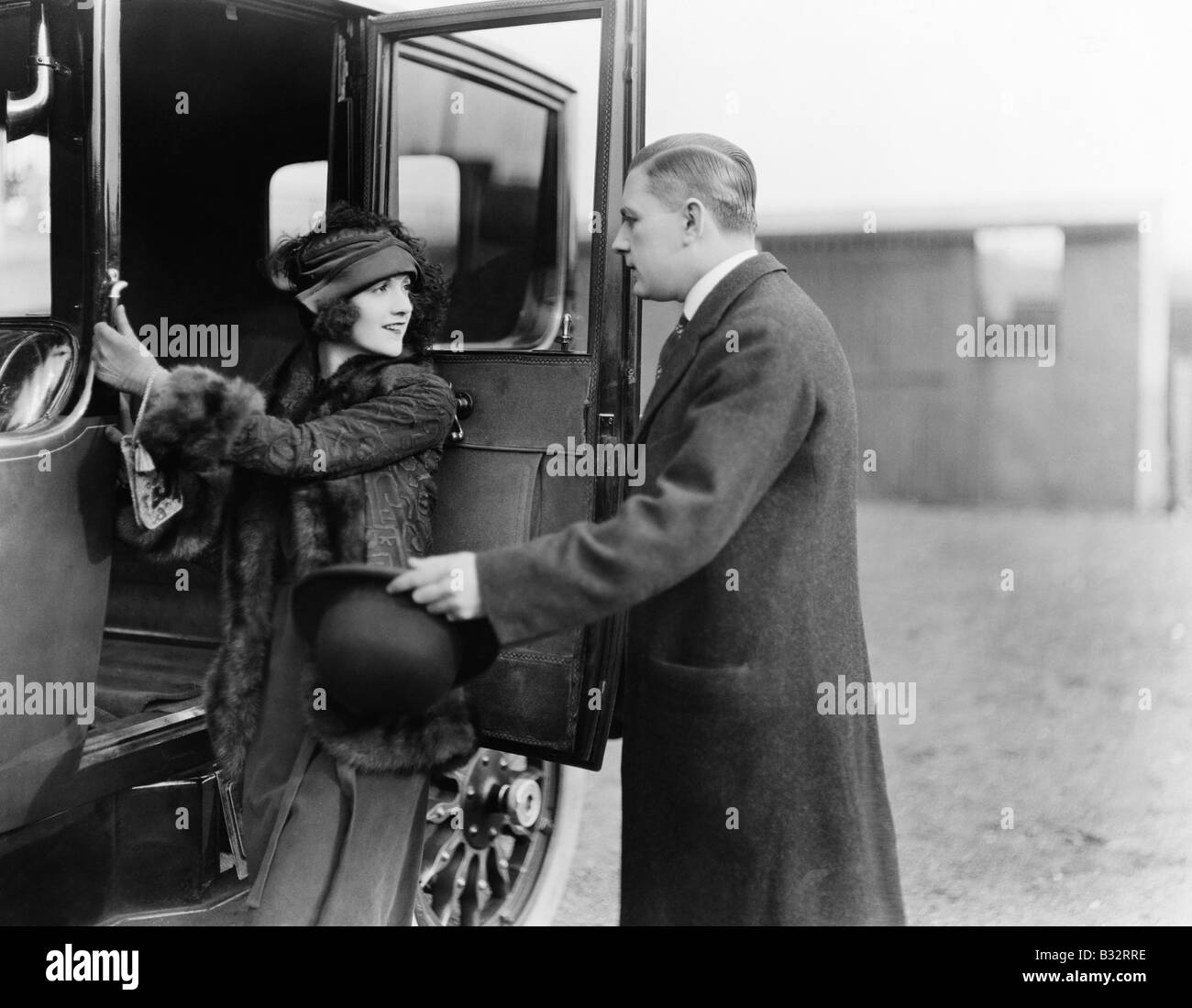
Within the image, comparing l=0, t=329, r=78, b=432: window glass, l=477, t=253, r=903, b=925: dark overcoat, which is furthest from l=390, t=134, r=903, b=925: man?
l=0, t=329, r=78, b=432: window glass

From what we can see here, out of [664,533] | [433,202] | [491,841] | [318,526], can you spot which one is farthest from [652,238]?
[491,841]

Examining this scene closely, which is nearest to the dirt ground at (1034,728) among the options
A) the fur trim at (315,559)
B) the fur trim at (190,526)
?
the fur trim at (315,559)

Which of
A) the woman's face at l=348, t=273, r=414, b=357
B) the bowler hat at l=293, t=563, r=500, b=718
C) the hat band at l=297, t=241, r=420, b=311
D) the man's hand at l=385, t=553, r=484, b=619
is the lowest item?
the bowler hat at l=293, t=563, r=500, b=718

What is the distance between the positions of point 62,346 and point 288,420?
50 cm

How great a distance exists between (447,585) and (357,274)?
0.91m

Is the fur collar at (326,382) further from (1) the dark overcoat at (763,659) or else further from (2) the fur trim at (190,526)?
(1) the dark overcoat at (763,659)

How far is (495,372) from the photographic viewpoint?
296 cm

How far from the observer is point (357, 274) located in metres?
2.49

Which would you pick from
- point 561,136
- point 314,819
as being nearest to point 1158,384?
point 561,136

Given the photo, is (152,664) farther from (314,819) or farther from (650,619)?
(650,619)

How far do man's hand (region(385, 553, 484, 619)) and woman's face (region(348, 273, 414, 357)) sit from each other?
0.80 m

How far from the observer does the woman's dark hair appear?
2512mm

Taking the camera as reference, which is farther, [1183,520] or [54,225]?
[1183,520]

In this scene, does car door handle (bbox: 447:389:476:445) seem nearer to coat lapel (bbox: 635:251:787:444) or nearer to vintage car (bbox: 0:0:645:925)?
vintage car (bbox: 0:0:645:925)
